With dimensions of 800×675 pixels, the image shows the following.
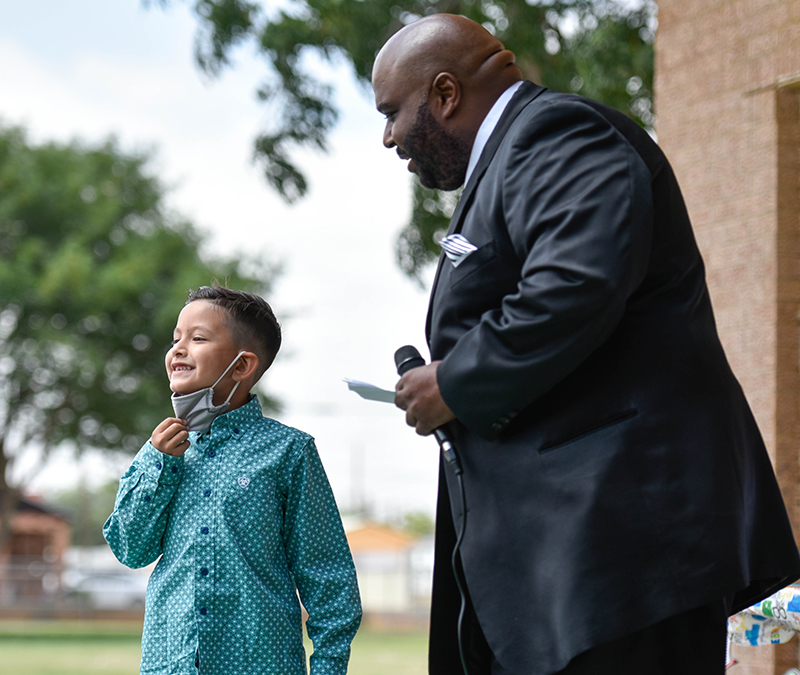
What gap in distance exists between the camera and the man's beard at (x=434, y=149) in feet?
6.46

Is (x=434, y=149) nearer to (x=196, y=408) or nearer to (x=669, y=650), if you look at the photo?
(x=196, y=408)

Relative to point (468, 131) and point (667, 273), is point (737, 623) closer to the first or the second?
point (667, 273)

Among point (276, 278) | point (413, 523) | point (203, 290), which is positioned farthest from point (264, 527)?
point (413, 523)

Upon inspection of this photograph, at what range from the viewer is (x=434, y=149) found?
6.54 ft

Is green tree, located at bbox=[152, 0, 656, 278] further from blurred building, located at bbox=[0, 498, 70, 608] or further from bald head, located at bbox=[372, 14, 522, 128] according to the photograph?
blurred building, located at bbox=[0, 498, 70, 608]

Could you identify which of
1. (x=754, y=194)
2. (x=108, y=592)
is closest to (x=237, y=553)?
(x=754, y=194)

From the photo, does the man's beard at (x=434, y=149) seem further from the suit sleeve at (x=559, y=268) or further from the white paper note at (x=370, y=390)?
the white paper note at (x=370, y=390)

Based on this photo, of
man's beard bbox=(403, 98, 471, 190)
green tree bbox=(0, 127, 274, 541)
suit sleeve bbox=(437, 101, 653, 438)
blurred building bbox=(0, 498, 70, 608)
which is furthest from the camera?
blurred building bbox=(0, 498, 70, 608)

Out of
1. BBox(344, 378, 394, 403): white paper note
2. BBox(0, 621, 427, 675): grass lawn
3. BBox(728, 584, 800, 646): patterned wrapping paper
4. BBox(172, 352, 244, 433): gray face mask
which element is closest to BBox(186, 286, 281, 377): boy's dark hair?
BBox(172, 352, 244, 433): gray face mask

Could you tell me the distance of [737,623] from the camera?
2742mm

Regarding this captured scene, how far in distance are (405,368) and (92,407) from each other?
23.9 metres

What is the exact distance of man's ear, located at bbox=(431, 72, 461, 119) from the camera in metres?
1.95

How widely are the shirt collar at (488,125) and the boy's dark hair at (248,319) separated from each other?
2.41 ft

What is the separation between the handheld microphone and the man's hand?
4 centimetres
